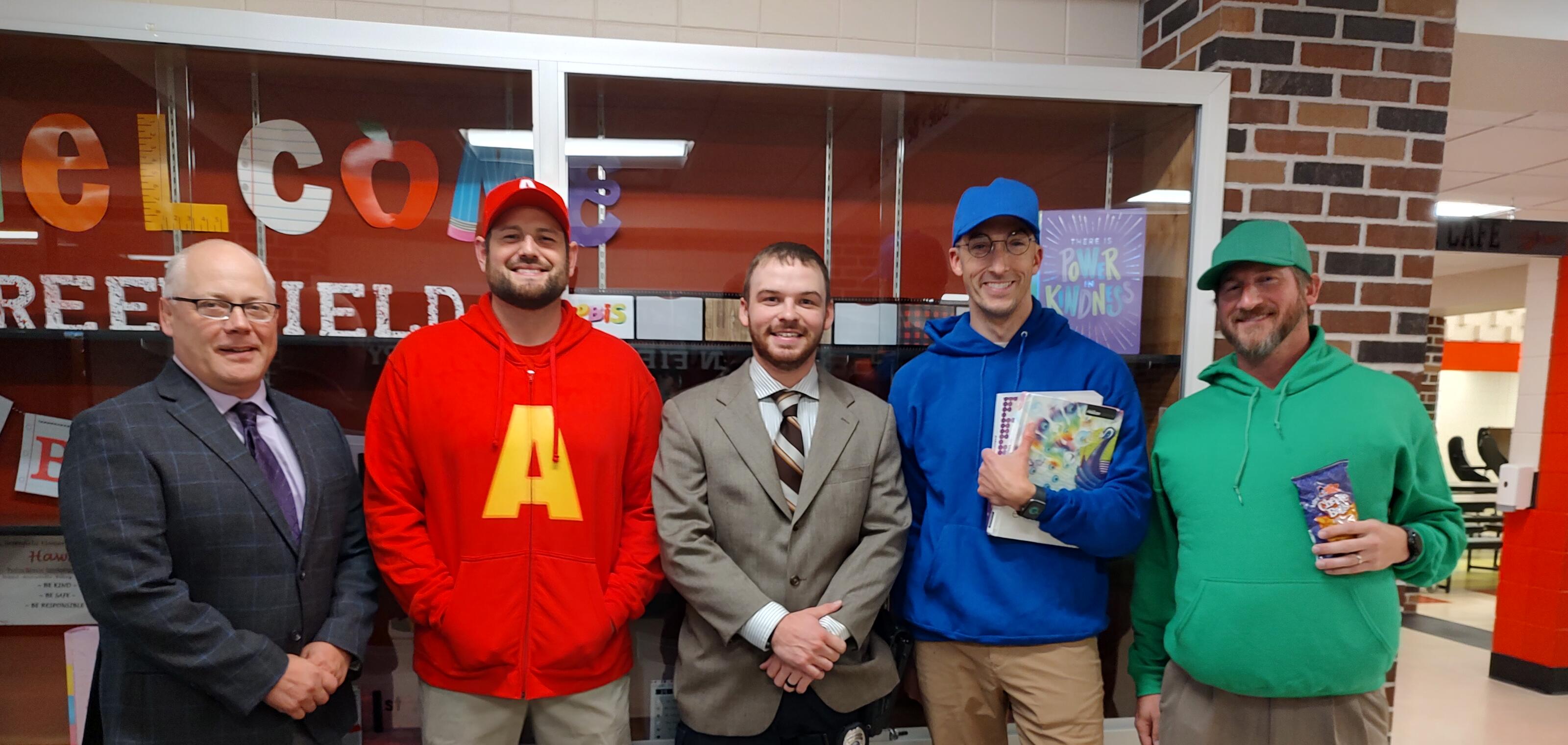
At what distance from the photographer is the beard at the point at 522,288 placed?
1747 mm

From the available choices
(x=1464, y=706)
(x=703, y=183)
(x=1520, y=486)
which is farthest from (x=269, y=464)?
(x=1520, y=486)

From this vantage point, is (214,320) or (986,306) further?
(986,306)

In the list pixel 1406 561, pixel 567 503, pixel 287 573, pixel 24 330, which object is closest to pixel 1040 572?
pixel 1406 561

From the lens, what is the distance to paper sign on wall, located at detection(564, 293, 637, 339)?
7.25 feet

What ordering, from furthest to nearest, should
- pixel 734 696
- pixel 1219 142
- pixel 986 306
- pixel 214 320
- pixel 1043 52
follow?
pixel 1043 52, pixel 1219 142, pixel 986 306, pixel 734 696, pixel 214 320

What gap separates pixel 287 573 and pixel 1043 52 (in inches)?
111

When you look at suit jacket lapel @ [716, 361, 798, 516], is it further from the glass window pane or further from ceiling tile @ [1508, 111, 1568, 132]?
ceiling tile @ [1508, 111, 1568, 132]

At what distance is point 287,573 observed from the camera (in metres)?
1.57

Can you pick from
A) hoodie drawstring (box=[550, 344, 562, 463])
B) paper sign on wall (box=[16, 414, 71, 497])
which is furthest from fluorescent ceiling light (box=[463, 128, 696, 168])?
paper sign on wall (box=[16, 414, 71, 497])

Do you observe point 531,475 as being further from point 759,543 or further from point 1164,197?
point 1164,197

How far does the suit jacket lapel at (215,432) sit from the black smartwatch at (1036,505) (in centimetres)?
167

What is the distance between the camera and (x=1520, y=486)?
4.64 metres

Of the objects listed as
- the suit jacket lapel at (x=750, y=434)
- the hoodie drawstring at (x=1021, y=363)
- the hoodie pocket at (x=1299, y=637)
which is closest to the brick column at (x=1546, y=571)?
the hoodie pocket at (x=1299, y=637)

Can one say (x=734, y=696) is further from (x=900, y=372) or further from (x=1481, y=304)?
(x=1481, y=304)
